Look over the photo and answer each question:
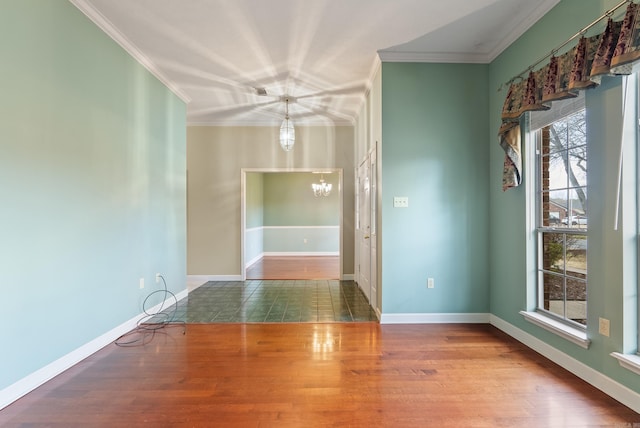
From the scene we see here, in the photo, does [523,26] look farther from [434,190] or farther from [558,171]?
[434,190]

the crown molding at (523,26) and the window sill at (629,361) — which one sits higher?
the crown molding at (523,26)

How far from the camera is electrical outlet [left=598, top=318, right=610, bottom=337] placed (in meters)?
2.05

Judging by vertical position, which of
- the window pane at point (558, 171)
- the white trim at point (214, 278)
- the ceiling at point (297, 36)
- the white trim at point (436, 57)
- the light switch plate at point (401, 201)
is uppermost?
the ceiling at point (297, 36)

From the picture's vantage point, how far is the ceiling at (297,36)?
105 inches

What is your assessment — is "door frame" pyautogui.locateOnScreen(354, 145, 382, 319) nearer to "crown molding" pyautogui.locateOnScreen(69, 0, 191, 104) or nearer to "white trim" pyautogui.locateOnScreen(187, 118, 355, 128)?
"white trim" pyautogui.locateOnScreen(187, 118, 355, 128)

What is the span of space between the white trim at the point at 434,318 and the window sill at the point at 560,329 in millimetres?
663

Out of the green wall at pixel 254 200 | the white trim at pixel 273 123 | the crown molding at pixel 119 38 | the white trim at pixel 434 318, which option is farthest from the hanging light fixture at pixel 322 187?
the white trim at pixel 434 318

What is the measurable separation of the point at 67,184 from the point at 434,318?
3.63 metres

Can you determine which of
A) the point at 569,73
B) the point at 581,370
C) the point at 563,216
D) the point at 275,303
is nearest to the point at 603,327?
the point at 581,370

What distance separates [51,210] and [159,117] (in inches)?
79.6

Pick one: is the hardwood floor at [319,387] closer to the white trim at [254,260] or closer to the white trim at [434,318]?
the white trim at [434,318]

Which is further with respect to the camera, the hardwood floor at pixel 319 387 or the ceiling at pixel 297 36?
the ceiling at pixel 297 36

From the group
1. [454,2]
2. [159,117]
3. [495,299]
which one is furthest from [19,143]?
[495,299]

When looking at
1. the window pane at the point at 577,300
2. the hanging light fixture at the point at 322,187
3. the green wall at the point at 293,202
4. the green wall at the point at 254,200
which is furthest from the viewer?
the green wall at the point at 293,202
